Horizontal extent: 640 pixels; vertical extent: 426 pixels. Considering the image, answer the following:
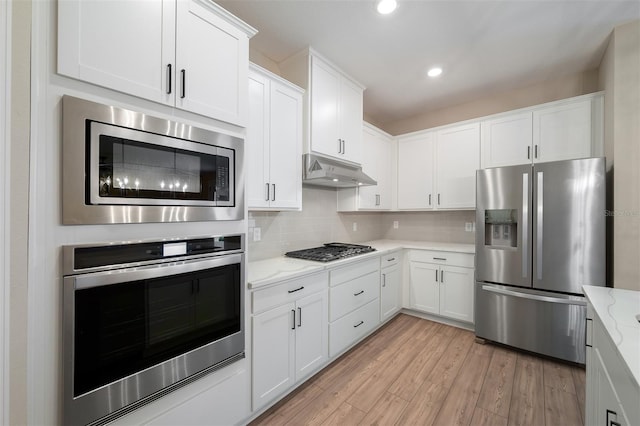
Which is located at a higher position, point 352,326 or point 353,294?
point 353,294

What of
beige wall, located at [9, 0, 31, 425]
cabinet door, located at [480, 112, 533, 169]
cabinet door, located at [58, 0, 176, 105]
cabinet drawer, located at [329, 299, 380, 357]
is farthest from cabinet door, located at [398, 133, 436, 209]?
beige wall, located at [9, 0, 31, 425]

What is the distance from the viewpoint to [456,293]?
3.11 m

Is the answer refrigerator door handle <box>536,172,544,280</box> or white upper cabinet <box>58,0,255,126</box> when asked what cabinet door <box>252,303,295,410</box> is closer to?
white upper cabinet <box>58,0,255,126</box>

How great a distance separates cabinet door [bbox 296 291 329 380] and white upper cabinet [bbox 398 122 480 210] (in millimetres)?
2189

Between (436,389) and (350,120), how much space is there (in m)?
2.67

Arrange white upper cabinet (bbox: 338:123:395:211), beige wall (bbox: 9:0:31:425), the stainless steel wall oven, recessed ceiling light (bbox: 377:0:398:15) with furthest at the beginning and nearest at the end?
white upper cabinet (bbox: 338:123:395:211) < recessed ceiling light (bbox: 377:0:398:15) < the stainless steel wall oven < beige wall (bbox: 9:0:31:425)

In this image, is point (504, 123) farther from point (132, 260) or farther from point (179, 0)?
point (132, 260)

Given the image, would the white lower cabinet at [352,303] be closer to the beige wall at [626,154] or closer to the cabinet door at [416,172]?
the cabinet door at [416,172]

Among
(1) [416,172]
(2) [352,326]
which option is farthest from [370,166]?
(2) [352,326]

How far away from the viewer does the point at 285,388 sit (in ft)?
6.17

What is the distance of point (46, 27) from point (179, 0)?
1.97 feet

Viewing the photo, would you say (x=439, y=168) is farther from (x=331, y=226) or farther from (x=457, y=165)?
(x=331, y=226)

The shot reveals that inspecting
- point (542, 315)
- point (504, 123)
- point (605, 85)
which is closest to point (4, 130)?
point (542, 315)

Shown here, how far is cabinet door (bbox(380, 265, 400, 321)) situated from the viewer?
3.09 m
